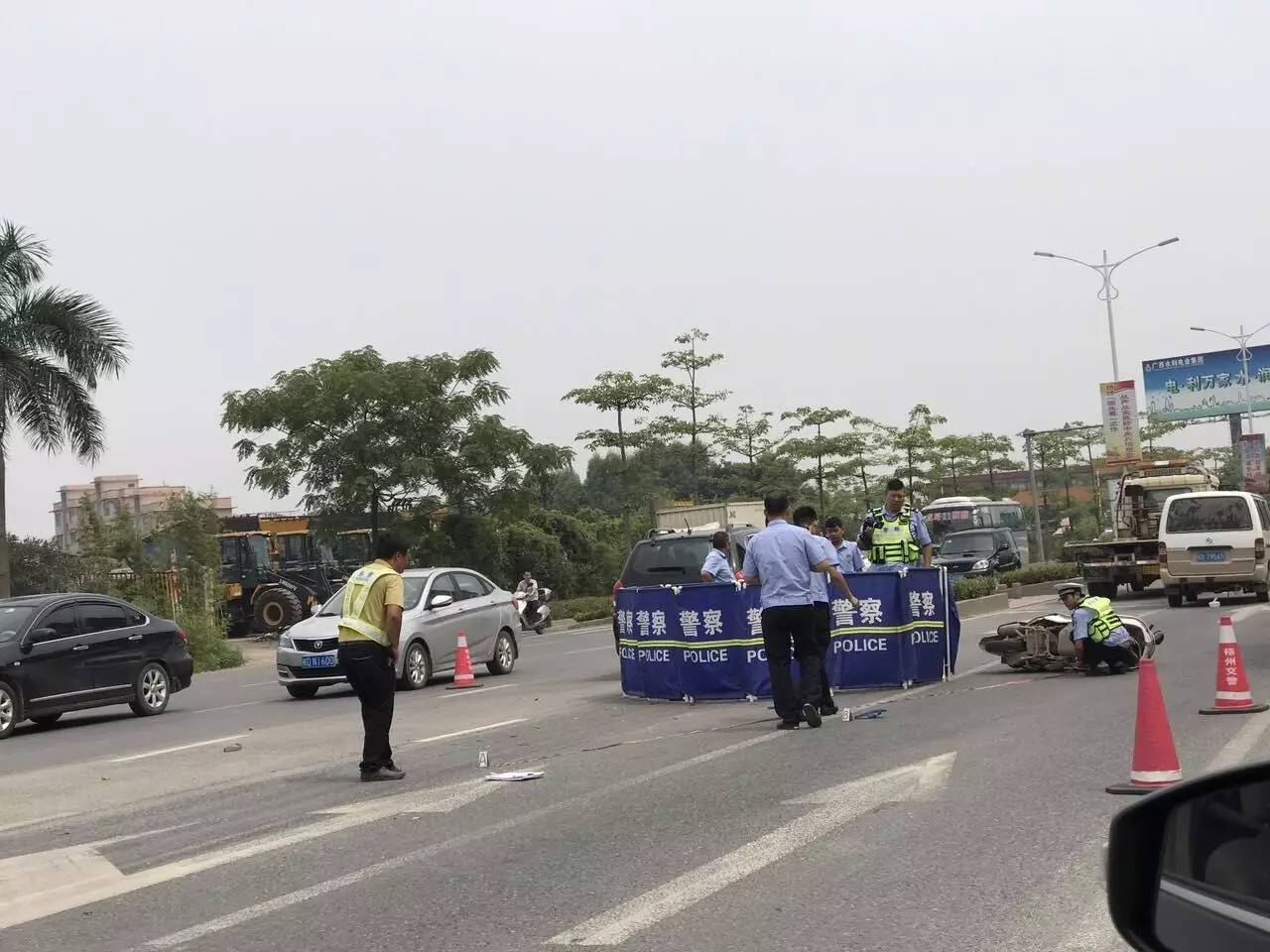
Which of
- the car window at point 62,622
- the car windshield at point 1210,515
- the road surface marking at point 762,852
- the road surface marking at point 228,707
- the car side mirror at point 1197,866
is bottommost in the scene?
the road surface marking at point 228,707

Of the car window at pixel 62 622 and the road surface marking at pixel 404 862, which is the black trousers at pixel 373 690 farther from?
the car window at pixel 62 622

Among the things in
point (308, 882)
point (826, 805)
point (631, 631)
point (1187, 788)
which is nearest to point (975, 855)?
point (826, 805)

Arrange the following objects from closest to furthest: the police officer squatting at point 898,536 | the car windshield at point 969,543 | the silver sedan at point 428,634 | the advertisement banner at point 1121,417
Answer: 1. the police officer squatting at point 898,536
2. the silver sedan at point 428,634
3. the car windshield at point 969,543
4. the advertisement banner at point 1121,417

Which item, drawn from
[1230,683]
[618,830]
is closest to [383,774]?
[618,830]

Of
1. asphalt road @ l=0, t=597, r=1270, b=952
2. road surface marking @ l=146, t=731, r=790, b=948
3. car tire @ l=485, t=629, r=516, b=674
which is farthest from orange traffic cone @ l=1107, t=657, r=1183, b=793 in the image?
car tire @ l=485, t=629, r=516, b=674

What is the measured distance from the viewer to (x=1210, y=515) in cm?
2658

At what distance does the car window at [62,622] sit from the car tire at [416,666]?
12.9 ft

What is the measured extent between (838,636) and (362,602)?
5.69 m

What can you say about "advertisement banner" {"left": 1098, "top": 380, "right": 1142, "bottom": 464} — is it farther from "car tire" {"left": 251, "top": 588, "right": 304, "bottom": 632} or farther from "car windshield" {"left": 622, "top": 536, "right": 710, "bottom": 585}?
"car windshield" {"left": 622, "top": 536, "right": 710, "bottom": 585}

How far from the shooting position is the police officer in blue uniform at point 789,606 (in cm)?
1193

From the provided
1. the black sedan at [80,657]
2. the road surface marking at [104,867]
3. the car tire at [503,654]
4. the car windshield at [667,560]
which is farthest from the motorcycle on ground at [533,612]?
the road surface marking at [104,867]

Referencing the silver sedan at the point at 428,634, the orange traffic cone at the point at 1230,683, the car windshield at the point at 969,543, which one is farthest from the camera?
the car windshield at the point at 969,543

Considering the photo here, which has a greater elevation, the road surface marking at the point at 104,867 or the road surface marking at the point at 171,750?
the road surface marking at the point at 104,867

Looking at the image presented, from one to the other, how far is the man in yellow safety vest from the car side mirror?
849cm
